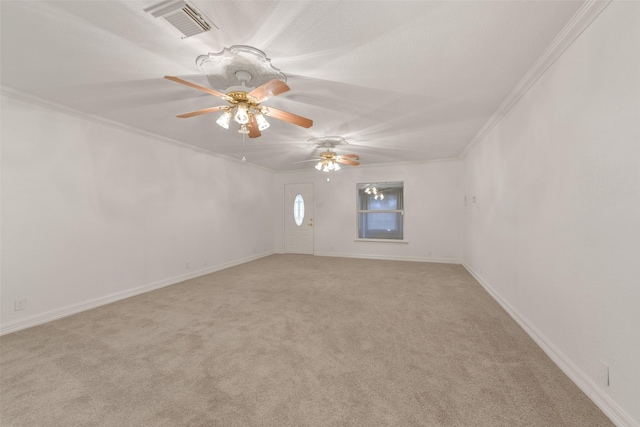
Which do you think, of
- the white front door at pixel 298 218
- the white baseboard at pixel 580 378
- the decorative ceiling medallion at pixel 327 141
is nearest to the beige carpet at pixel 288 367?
the white baseboard at pixel 580 378

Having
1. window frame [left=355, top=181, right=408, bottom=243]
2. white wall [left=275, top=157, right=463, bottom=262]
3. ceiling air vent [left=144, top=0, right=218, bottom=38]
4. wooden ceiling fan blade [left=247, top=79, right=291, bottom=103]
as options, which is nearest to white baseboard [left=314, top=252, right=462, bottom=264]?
white wall [left=275, top=157, right=463, bottom=262]

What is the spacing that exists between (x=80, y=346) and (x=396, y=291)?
380cm

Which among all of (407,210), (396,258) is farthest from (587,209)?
(396,258)

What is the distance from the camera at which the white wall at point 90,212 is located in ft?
9.05

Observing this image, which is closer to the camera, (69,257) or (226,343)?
(226,343)

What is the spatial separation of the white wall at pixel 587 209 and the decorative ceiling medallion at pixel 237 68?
2.25 meters

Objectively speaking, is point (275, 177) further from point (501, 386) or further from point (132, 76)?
point (501, 386)

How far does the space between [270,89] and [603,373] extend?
9.58 ft

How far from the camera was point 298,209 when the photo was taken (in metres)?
7.52

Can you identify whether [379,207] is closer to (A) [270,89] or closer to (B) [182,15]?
(A) [270,89]

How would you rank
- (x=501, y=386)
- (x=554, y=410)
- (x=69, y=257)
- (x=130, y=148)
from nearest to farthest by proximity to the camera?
(x=554, y=410)
(x=501, y=386)
(x=69, y=257)
(x=130, y=148)

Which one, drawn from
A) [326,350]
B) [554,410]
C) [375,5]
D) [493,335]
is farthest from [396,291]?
[375,5]

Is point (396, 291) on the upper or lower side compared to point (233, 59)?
lower

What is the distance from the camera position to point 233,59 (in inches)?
80.7
